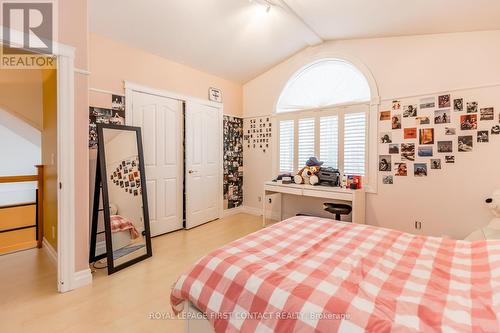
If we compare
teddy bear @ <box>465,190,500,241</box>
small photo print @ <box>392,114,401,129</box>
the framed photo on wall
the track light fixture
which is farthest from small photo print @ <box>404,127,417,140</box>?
the framed photo on wall

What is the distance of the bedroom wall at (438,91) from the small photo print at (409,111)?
154 millimetres

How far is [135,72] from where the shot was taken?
329 centimetres

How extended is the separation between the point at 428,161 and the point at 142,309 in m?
3.45

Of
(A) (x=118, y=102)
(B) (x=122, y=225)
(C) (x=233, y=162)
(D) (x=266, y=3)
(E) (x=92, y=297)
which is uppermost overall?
(D) (x=266, y=3)

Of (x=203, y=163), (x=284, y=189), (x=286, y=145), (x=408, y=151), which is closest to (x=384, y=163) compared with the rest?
(x=408, y=151)

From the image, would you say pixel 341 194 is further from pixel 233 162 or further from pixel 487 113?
pixel 233 162

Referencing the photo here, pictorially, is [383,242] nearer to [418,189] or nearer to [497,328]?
[497,328]

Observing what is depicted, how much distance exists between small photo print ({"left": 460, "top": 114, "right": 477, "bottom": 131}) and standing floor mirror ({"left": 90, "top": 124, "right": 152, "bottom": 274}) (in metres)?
3.77

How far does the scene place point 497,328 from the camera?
0.84m

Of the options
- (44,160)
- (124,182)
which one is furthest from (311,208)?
(44,160)

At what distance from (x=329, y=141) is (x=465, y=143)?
1.61m

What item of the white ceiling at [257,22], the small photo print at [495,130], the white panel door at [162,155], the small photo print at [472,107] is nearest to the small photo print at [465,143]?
the small photo print at [495,130]

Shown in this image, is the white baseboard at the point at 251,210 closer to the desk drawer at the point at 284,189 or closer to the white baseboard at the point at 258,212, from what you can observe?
the white baseboard at the point at 258,212

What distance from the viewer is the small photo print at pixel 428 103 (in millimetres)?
3033
